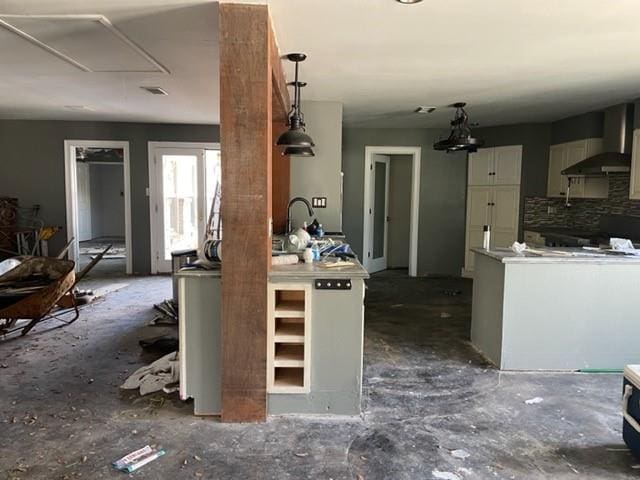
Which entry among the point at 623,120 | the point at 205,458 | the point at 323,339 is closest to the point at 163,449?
the point at 205,458

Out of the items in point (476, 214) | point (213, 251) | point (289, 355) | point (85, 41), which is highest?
point (85, 41)

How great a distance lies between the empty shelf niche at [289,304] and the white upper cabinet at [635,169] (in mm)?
3930

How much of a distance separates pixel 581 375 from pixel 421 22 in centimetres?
278

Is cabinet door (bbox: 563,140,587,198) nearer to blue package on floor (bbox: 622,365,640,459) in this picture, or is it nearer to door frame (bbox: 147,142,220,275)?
blue package on floor (bbox: 622,365,640,459)

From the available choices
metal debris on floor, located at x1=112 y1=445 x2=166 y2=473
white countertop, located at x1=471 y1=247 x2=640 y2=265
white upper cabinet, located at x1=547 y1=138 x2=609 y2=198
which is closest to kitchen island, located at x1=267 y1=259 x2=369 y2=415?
metal debris on floor, located at x1=112 y1=445 x2=166 y2=473

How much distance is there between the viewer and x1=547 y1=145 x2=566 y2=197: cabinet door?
620cm

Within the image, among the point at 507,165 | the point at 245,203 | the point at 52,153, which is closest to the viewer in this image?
the point at 245,203

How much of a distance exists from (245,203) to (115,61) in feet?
6.85

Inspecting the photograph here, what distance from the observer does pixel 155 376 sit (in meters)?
3.23

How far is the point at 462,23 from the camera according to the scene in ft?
9.21

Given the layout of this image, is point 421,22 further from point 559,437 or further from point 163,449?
point 163,449

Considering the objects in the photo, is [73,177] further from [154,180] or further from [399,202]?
[399,202]

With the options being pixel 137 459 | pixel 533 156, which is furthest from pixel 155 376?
pixel 533 156

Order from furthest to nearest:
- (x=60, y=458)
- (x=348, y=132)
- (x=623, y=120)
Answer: (x=348, y=132) < (x=623, y=120) < (x=60, y=458)
